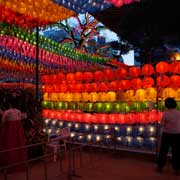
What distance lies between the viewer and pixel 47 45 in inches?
650

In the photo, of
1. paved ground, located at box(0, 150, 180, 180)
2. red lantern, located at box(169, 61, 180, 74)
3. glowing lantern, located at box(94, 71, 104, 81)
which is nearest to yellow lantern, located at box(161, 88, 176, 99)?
red lantern, located at box(169, 61, 180, 74)

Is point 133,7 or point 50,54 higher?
point 133,7

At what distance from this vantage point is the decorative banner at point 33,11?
869cm

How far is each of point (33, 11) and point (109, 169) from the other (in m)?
4.78

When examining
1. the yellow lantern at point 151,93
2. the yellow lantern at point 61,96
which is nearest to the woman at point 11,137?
the yellow lantern at point 151,93

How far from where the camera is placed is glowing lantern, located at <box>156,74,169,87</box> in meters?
8.73

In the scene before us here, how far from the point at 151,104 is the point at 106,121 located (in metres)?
1.86

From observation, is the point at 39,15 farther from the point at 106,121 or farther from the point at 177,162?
the point at 177,162

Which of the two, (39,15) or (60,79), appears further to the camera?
(60,79)

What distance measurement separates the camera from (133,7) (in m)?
17.6

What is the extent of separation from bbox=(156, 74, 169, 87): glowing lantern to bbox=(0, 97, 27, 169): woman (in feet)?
12.6

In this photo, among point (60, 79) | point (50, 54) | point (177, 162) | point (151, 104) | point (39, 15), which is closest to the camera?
point (177, 162)

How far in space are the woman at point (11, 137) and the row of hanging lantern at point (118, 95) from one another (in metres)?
3.55

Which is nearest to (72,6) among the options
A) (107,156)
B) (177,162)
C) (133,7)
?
(107,156)
